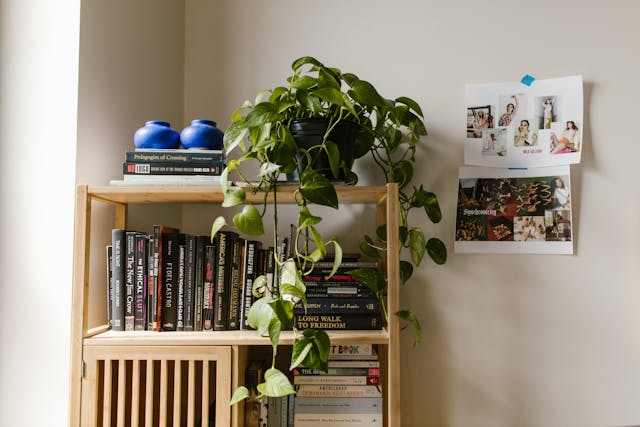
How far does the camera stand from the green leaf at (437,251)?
1.31m

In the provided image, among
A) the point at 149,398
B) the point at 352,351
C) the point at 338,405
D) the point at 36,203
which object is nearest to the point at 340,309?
the point at 352,351

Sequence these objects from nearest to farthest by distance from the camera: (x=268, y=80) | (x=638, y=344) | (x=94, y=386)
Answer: (x=94, y=386) → (x=638, y=344) → (x=268, y=80)

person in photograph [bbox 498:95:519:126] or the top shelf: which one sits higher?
person in photograph [bbox 498:95:519:126]

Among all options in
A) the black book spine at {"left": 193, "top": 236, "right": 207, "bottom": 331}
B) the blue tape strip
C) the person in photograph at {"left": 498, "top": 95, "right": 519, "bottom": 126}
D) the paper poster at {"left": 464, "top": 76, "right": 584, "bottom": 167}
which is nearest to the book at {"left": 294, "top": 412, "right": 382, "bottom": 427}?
the black book spine at {"left": 193, "top": 236, "right": 207, "bottom": 331}

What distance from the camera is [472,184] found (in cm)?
139

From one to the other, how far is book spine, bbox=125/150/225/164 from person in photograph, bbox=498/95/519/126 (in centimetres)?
83

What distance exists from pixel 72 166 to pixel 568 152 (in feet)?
4.25

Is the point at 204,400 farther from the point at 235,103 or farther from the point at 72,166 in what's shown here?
the point at 235,103

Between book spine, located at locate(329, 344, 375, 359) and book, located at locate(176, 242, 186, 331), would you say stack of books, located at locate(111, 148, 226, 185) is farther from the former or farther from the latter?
book spine, located at locate(329, 344, 375, 359)

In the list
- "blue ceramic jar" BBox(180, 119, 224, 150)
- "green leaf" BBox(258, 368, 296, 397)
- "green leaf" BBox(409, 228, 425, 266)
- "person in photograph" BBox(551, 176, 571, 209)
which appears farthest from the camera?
"person in photograph" BBox(551, 176, 571, 209)

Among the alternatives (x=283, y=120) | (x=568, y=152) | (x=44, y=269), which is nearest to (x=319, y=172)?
(x=283, y=120)

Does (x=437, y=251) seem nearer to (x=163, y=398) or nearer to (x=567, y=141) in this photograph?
(x=567, y=141)

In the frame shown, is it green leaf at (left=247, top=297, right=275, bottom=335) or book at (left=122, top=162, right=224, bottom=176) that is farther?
book at (left=122, top=162, right=224, bottom=176)

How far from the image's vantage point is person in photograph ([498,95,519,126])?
4.58ft
